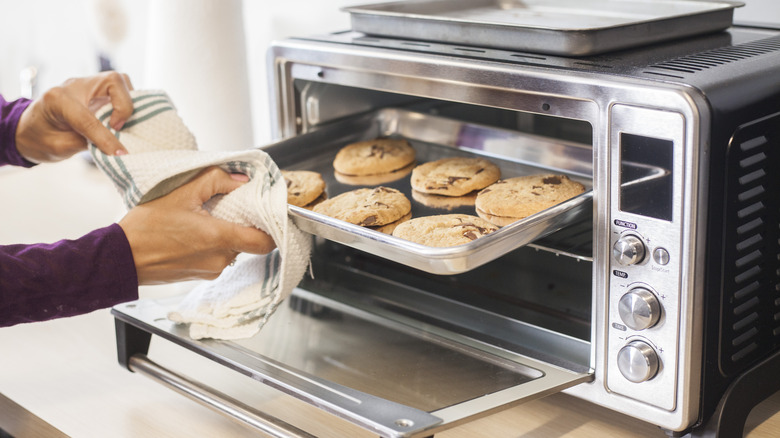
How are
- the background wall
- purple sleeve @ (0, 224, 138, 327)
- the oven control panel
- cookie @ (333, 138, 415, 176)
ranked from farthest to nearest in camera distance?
the background wall
cookie @ (333, 138, 415, 176)
purple sleeve @ (0, 224, 138, 327)
the oven control panel

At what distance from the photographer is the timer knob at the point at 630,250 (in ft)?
2.30

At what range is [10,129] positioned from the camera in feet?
3.37

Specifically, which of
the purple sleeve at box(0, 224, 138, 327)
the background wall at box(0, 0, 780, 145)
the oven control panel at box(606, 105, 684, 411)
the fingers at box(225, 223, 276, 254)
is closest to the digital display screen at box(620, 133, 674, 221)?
the oven control panel at box(606, 105, 684, 411)

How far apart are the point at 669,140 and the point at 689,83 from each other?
5 centimetres

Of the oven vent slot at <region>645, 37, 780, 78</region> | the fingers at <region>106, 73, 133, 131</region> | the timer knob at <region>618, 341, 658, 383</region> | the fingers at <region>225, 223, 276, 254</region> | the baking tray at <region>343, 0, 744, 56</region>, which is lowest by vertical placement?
the timer knob at <region>618, 341, 658, 383</region>

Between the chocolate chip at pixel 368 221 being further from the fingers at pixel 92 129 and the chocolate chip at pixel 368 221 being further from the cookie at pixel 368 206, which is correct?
the fingers at pixel 92 129

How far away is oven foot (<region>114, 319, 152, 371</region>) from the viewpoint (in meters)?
0.91

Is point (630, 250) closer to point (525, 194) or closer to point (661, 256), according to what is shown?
point (661, 256)

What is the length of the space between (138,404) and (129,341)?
0.07m

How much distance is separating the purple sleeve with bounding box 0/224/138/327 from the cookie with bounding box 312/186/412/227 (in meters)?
0.20

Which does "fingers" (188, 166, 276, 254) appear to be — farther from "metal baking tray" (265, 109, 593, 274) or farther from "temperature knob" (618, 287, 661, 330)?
"temperature knob" (618, 287, 661, 330)

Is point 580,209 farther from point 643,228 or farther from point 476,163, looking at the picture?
point 476,163

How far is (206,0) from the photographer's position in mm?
1173

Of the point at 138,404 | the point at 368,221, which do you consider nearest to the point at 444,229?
the point at 368,221
